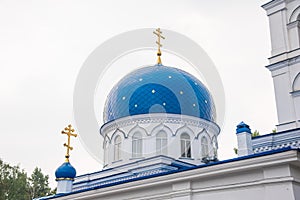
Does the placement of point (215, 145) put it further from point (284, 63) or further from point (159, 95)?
point (284, 63)

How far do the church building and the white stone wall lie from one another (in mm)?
40

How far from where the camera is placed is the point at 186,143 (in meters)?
14.9

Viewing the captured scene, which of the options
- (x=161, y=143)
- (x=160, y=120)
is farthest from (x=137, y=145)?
(x=160, y=120)

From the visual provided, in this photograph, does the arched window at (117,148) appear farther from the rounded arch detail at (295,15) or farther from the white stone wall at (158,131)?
the rounded arch detail at (295,15)

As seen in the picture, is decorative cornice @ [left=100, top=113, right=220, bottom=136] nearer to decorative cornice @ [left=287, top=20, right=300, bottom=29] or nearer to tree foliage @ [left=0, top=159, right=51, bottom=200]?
decorative cornice @ [left=287, top=20, right=300, bottom=29]

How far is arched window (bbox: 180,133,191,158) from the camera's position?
1475 cm

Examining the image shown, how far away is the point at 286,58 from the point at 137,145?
707 centimetres

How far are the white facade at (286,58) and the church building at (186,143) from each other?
1.0 inches

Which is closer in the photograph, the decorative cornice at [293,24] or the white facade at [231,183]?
the white facade at [231,183]

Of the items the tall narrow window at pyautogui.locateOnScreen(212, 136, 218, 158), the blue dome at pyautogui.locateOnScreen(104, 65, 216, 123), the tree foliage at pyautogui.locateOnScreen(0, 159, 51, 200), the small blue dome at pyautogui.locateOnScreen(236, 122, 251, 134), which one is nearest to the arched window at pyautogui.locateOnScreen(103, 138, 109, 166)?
the blue dome at pyautogui.locateOnScreen(104, 65, 216, 123)

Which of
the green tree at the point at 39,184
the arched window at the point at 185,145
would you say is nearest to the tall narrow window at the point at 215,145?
the arched window at the point at 185,145

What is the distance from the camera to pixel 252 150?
9.50 meters

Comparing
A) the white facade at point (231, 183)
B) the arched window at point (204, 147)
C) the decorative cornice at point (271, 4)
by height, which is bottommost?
the white facade at point (231, 183)

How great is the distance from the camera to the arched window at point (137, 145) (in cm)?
1467
